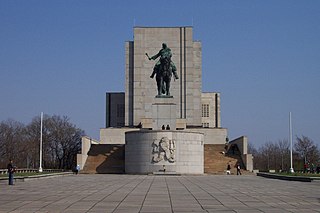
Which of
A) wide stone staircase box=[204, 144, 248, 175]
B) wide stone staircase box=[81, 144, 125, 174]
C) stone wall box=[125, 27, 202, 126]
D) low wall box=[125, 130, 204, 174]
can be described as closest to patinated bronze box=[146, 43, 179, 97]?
wide stone staircase box=[81, 144, 125, 174]

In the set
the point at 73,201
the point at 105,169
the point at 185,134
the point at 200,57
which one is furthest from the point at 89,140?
the point at 73,201

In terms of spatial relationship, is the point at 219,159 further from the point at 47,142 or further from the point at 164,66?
the point at 47,142

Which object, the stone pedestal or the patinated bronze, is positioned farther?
the stone pedestal

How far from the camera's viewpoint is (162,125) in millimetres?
56531

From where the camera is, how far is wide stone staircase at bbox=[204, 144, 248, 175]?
54.4m

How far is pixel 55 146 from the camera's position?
8075cm

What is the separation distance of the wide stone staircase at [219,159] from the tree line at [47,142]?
2365 cm

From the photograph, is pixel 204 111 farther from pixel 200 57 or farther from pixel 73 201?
pixel 73 201

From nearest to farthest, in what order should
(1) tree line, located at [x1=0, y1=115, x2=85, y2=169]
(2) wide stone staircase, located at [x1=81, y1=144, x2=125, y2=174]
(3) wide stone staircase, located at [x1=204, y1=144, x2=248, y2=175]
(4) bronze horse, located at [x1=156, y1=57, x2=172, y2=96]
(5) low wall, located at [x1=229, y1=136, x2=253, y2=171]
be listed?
1. (2) wide stone staircase, located at [x1=81, y1=144, x2=125, y2=174]
2. (3) wide stone staircase, located at [x1=204, y1=144, x2=248, y2=175]
3. (5) low wall, located at [x1=229, y1=136, x2=253, y2=171]
4. (4) bronze horse, located at [x1=156, y1=57, x2=172, y2=96]
5. (1) tree line, located at [x1=0, y1=115, x2=85, y2=169]

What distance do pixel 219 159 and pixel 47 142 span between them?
30397 millimetres

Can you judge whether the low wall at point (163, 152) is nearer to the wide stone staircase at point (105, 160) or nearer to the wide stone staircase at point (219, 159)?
the wide stone staircase at point (105, 160)

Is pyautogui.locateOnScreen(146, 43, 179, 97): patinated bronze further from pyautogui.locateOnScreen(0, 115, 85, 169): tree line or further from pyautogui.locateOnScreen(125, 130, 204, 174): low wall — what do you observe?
pyautogui.locateOnScreen(0, 115, 85, 169): tree line

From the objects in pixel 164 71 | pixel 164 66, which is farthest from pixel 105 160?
pixel 164 66

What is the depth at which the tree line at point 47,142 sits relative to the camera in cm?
7594
